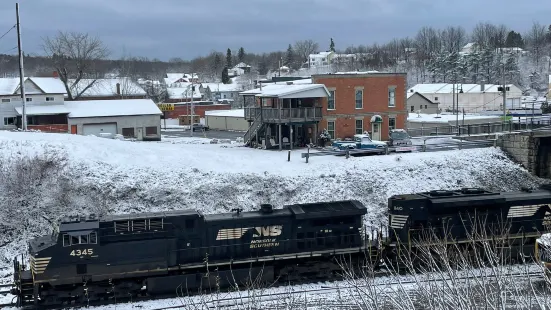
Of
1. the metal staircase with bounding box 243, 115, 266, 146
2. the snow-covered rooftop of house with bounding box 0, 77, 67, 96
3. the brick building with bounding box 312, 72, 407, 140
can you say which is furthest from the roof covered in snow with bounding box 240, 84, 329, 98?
the snow-covered rooftop of house with bounding box 0, 77, 67, 96

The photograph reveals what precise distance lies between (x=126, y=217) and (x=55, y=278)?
10.4 feet

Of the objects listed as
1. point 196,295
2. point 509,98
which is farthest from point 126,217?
point 509,98

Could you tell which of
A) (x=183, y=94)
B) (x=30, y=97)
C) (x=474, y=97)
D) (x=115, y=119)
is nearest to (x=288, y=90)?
(x=115, y=119)

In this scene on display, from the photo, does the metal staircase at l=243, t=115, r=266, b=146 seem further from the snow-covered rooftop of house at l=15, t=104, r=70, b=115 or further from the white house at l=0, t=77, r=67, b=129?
the white house at l=0, t=77, r=67, b=129

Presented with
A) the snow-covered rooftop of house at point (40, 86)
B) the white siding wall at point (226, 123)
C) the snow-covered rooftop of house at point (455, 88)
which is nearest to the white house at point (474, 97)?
the snow-covered rooftop of house at point (455, 88)

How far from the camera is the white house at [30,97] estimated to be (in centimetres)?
5209

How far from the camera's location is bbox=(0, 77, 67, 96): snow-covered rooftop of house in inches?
2144

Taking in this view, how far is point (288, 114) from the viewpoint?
40.6 meters

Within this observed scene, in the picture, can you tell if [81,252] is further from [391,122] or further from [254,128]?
[391,122]

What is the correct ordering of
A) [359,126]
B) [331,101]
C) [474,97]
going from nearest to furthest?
[331,101]
[359,126]
[474,97]

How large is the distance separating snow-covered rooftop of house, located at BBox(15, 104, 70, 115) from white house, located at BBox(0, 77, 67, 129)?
0.40 metres

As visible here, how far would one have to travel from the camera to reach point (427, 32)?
176 meters

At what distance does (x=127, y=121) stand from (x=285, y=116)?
18.4m

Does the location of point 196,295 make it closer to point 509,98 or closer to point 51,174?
point 51,174
